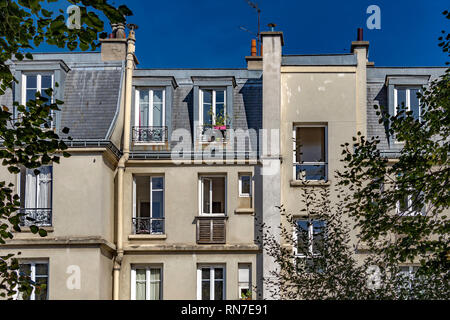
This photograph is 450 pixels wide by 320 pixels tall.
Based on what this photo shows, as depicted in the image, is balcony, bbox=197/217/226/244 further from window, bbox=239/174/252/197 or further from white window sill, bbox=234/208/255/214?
window, bbox=239/174/252/197

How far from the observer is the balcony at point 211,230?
2984 centimetres

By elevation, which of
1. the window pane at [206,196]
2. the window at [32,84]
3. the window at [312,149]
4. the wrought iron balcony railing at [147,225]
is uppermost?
the window at [32,84]

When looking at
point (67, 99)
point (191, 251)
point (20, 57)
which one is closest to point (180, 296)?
point (191, 251)

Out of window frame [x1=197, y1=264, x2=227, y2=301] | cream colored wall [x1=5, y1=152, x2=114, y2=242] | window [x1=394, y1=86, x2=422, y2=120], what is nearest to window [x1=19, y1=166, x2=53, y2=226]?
cream colored wall [x1=5, y1=152, x2=114, y2=242]

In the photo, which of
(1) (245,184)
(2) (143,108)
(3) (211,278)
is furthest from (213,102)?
(3) (211,278)

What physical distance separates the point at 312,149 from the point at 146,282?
754 centimetres

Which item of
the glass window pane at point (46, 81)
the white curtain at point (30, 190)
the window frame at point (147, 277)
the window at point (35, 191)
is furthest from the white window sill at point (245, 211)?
the glass window pane at point (46, 81)

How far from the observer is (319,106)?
30.7 meters

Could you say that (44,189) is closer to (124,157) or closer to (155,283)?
(124,157)

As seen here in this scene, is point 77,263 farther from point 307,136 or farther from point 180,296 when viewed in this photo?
point 307,136

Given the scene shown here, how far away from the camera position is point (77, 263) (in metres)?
28.0

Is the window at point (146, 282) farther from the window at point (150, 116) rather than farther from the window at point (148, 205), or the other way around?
the window at point (150, 116)

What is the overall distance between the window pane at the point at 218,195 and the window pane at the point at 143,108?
330cm

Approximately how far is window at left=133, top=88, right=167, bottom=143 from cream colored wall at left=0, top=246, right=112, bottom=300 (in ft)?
16.4
